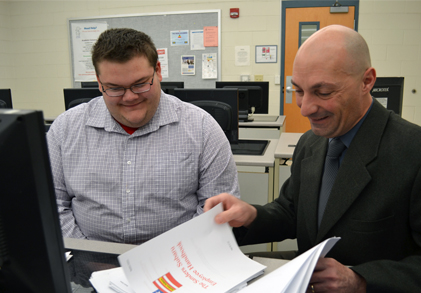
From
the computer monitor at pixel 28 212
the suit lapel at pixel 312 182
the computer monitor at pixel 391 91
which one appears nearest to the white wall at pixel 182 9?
the computer monitor at pixel 391 91

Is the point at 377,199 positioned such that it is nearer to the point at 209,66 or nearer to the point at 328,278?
the point at 328,278

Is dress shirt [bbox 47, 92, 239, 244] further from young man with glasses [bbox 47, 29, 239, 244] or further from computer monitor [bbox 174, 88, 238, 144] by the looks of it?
computer monitor [bbox 174, 88, 238, 144]

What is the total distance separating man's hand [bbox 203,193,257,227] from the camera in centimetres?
79

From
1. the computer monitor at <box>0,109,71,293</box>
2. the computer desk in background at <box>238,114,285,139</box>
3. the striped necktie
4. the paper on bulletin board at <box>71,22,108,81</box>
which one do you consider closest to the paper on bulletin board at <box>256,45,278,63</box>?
the computer desk in background at <box>238,114,285,139</box>

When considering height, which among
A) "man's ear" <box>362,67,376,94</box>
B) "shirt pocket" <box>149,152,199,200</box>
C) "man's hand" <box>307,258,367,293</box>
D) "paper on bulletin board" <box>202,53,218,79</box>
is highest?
"paper on bulletin board" <box>202,53,218,79</box>

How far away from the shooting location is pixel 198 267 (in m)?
0.71

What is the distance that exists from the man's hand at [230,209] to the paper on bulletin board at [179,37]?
414 cm

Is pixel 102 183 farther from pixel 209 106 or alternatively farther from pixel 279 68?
pixel 279 68

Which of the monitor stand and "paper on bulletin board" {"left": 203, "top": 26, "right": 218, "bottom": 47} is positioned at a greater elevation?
"paper on bulletin board" {"left": 203, "top": 26, "right": 218, "bottom": 47}

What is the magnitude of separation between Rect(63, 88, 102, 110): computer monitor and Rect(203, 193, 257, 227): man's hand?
187 centimetres

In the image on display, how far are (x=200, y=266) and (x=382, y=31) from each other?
14.6ft

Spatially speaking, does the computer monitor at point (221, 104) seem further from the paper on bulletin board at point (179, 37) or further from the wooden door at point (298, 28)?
the paper on bulletin board at point (179, 37)

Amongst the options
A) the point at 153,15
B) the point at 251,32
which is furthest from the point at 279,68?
the point at 153,15

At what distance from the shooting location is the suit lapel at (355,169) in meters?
0.93
